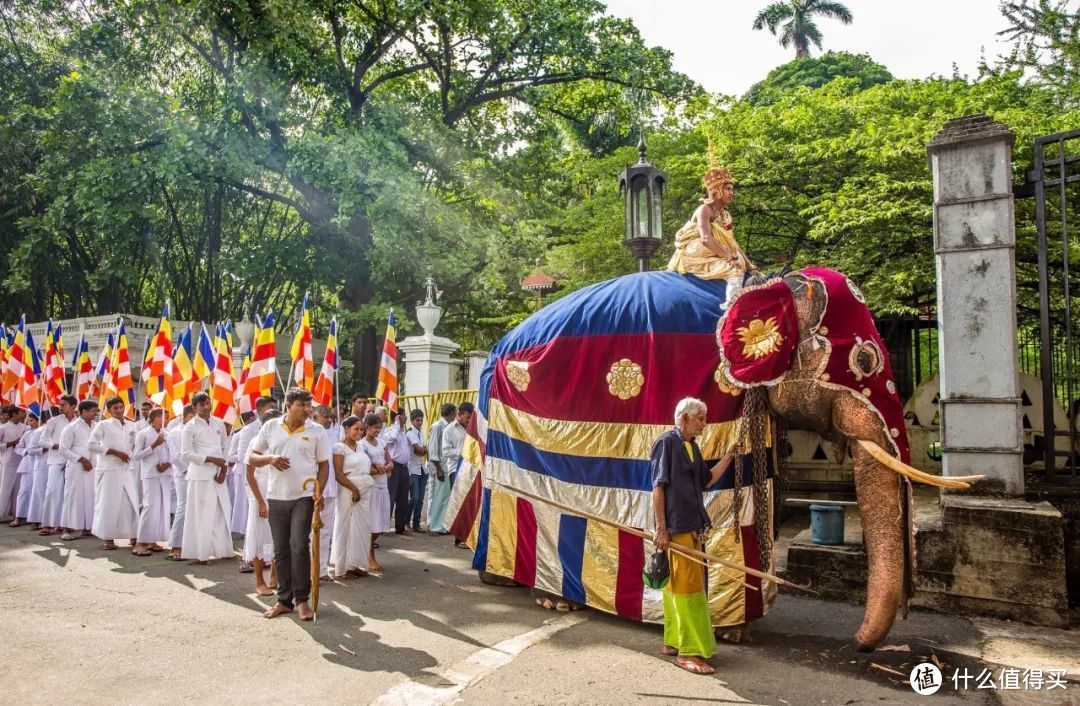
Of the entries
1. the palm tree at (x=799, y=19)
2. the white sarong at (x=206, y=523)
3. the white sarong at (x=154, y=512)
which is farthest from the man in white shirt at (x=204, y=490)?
the palm tree at (x=799, y=19)

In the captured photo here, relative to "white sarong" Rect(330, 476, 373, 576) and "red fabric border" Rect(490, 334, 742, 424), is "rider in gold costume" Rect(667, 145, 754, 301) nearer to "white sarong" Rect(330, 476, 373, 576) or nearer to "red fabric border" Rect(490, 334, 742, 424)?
"red fabric border" Rect(490, 334, 742, 424)

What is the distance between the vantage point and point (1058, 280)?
32.3 feet

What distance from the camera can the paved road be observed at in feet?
14.9

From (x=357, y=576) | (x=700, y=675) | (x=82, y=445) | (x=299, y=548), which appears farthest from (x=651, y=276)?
(x=82, y=445)

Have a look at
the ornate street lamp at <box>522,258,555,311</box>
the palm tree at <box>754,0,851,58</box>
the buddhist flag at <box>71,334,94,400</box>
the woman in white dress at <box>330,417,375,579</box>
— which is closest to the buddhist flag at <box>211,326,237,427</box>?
the woman in white dress at <box>330,417,375,579</box>

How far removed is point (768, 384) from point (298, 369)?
6.94m

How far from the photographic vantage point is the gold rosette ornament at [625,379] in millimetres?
6051

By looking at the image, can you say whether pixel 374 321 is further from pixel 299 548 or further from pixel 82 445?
pixel 299 548

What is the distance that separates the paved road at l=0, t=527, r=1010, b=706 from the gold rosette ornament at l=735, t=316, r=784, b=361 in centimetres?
203

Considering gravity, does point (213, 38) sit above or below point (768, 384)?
above

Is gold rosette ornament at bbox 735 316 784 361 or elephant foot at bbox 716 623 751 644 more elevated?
gold rosette ornament at bbox 735 316 784 361

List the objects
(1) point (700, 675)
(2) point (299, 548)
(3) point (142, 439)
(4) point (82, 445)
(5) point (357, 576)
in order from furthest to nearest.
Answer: (4) point (82, 445) → (3) point (142, 439) → (5) point (357, 576) → (2) point (299, 548) → (1) point (700, 675)

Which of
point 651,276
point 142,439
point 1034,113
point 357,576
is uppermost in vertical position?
point 1034,113

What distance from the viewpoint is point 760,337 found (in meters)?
5.27
